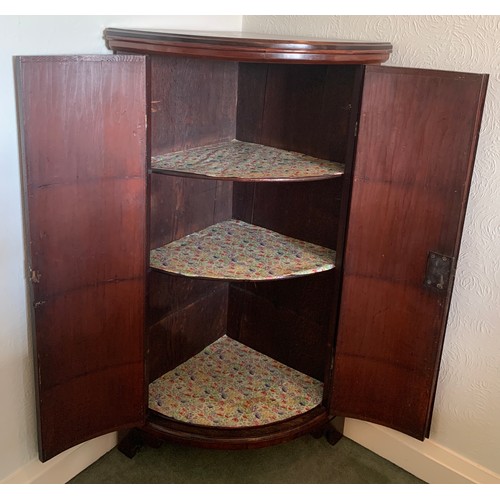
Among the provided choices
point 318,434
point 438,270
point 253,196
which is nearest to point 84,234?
point 253,196

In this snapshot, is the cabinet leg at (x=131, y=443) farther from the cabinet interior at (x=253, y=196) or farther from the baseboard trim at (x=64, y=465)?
the cabinet interior at (x=253, y=196)

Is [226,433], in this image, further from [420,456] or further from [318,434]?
[420,456]

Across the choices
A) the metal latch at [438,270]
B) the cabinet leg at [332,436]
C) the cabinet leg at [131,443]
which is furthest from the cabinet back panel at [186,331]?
the metal latch at [438,270]

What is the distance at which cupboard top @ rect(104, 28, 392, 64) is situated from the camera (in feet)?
4.92

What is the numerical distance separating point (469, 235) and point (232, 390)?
3.01 ft

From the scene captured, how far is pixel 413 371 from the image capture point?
73.2 inches

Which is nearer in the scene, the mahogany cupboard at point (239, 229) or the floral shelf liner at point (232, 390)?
the mahogany cupboard at point (239, 229)

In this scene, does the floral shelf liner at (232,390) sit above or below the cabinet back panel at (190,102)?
below

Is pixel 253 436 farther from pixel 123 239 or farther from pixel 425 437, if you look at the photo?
pixel 123 239

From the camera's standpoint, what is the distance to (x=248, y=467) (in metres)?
2.03

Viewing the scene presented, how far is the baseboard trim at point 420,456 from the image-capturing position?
193 centimetres

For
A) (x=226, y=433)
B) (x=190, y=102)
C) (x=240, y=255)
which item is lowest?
(x=226, y=433)

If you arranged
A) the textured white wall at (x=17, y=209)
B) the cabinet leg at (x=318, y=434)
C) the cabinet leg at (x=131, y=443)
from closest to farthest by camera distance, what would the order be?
the textured white wall at (x=17, y=209), the cabinet leg at (x=131, y=443), the cabinet leg at (x=318, y=434)
